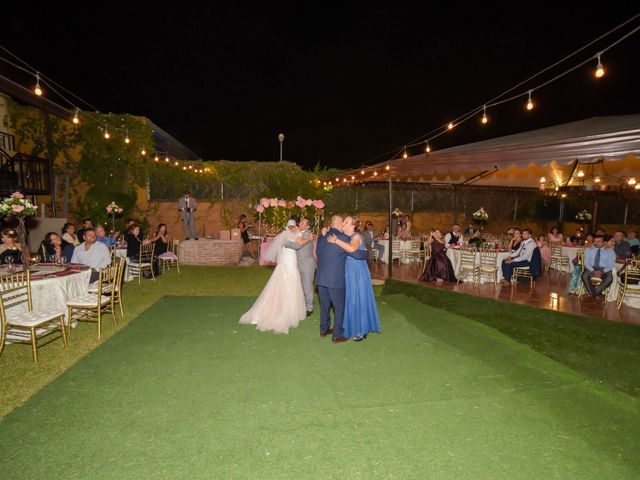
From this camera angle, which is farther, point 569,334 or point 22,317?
point 569,334

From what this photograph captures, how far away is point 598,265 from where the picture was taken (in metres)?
7.21

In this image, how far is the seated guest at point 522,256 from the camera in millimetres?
8367

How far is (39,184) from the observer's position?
1152 cm

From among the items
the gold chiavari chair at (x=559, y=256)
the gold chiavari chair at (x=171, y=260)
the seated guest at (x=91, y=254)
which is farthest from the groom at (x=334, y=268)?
the gold chiavari chair at (x=559, y=256)

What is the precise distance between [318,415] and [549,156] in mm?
5726

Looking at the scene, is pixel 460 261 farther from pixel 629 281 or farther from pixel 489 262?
pixel 629 281

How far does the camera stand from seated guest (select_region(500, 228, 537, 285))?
837cm

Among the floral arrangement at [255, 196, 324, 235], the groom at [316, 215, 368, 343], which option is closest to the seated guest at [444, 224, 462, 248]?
the floral arrangement at [255, 196, 324, 235]

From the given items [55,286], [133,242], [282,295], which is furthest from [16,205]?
[282,295]

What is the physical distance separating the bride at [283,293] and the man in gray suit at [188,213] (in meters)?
7.81

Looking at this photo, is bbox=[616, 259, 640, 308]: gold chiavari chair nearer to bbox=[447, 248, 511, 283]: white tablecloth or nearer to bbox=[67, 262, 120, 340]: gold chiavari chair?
bbox=[447, 248, 511, 283]: white tablecloth

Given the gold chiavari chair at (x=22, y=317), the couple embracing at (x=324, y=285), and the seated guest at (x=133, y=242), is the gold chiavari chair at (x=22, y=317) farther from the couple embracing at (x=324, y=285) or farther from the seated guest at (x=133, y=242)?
the seated guest at (x=133, y=242)

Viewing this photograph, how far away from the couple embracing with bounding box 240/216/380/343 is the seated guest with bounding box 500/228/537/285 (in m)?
5.05

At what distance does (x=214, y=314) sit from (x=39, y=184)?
9349 millimetres
